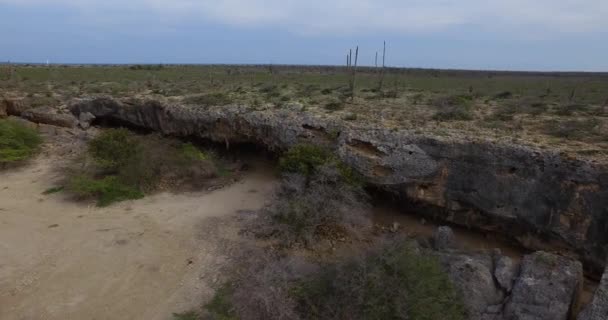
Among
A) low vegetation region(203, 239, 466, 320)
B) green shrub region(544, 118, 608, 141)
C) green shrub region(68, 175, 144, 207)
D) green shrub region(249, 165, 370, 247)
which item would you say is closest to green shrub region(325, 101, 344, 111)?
green shrub region(249, 165, 370, 247)

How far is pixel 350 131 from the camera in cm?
1121

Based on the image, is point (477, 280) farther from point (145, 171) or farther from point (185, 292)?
point (145, 171)

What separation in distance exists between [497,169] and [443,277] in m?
3.43

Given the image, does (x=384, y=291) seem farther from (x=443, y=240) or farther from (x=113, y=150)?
(x=113, y=150)

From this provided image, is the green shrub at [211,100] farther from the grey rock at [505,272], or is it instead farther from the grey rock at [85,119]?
the grey rock at [505,272]

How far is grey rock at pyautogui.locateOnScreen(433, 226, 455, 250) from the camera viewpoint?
8.96m

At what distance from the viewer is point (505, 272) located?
751 cm

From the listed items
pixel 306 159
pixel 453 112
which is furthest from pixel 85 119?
pixel 453 112

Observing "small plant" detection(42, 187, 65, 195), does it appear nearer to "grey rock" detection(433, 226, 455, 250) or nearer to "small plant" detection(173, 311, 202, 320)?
"small plant" detection(173, 311, 202, 320)

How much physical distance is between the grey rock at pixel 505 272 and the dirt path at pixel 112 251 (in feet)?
16.2

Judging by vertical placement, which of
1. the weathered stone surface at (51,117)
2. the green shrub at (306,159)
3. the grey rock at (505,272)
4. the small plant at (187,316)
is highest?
the green shrub at (306,159)

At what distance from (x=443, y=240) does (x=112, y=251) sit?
6.70 metres

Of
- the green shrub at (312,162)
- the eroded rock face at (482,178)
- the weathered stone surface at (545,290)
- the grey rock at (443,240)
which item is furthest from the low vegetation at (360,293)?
the green shrub at (312,162)

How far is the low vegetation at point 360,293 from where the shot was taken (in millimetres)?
6297
